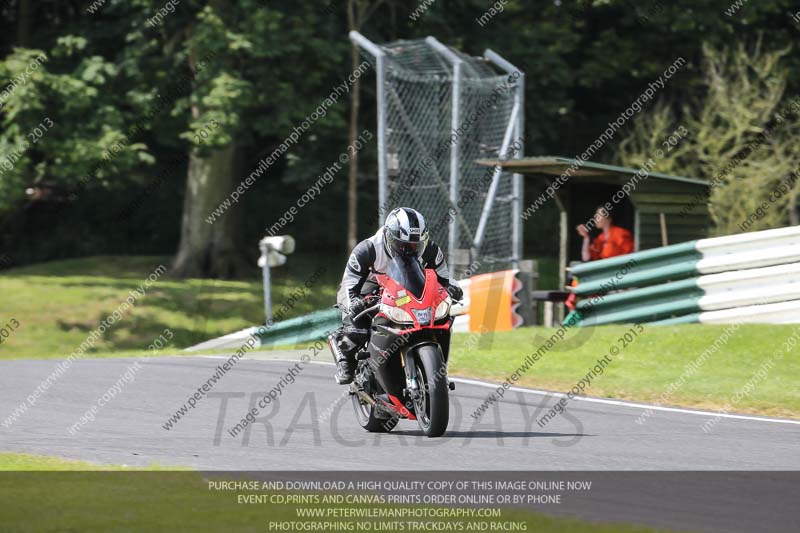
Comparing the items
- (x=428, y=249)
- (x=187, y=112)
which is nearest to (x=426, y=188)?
(x=428, y=249)

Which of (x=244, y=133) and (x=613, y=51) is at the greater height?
(x=613, y=51)

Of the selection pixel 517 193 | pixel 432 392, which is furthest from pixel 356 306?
pixel 517 193

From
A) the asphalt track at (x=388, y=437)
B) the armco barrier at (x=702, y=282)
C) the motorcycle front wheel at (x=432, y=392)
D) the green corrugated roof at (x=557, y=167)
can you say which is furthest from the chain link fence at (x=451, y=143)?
the motorcycle front wheel at (x=432, y=392)

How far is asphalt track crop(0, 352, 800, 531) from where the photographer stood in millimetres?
8391

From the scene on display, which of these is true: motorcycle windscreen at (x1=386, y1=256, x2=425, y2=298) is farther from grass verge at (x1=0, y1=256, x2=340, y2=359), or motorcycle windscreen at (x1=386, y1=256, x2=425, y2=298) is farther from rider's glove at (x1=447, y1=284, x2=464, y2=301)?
grass verge at (x1=0, y1=256, x2=340, y2=359)

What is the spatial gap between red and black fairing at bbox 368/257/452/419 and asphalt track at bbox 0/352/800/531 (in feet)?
1.37

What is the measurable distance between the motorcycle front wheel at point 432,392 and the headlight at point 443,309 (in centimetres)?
26

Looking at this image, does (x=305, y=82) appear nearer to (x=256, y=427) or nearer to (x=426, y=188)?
(x=426, y=188)

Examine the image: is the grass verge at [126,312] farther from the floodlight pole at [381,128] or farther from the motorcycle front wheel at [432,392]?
the motorcycle front wheel at [432,392]

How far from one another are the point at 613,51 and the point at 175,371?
20.2 m

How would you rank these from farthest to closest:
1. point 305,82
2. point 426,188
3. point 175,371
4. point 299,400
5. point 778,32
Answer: point 778,32 → point 305,82 → point 426,188 → point 175,371 → point 299,400

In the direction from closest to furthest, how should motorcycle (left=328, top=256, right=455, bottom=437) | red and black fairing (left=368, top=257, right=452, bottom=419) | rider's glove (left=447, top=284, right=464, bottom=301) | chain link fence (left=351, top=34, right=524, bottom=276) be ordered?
motorcycle (left=328, top=256, right=455, bottom=437) < red and black fairing (left=368, top=257, right=452, bottom=419) < rider's glove (left=447, top=284, right=464, bottom=301) < chain link fence (left=351, top=34, right=524, bottom=276)

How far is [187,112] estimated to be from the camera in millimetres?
28094

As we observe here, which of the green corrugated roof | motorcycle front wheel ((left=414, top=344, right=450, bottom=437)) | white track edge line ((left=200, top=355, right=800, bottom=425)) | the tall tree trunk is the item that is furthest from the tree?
motorcycle front wheel ((left=414, top=344, right=450, bottom=437))
